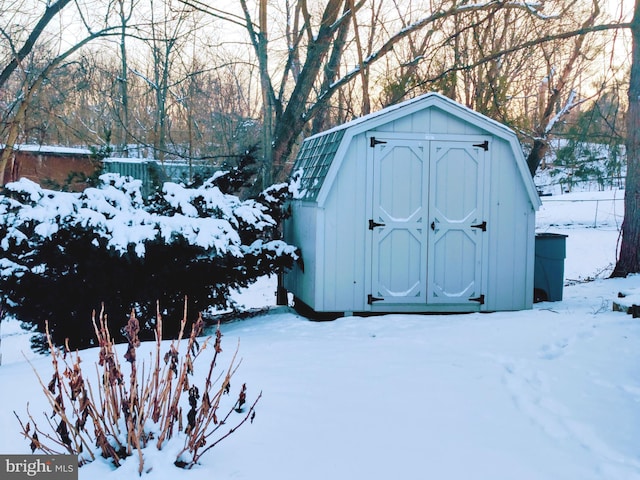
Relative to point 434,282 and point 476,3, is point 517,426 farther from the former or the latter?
point 476,3

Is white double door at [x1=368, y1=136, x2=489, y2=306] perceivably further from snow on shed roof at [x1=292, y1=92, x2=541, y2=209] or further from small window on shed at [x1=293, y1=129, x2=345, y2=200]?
small window on shed at [x1=293, y1=129, x2=345, y2=200]

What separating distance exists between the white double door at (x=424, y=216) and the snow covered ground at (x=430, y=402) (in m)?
0.81

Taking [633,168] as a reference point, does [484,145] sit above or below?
above

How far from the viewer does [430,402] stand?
13.9 feet

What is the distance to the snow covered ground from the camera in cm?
327

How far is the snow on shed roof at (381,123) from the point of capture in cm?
780

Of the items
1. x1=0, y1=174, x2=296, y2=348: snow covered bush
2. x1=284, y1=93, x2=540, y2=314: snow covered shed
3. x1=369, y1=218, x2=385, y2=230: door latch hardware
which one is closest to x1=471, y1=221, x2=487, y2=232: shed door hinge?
x1=284, y1=93, x2=540, y2=314: snow covered shed

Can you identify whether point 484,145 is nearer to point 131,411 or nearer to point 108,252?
point 108,252

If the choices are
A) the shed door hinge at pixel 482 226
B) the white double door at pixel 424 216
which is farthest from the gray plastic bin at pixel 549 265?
the white double door at pixel 424 216

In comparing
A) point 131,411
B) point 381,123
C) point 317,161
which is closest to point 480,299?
point 381,123

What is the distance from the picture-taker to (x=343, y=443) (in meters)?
3.57

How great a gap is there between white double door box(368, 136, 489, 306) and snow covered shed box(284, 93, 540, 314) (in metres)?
0.01

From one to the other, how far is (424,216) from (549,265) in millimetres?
2342

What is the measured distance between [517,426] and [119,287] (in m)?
4.53
